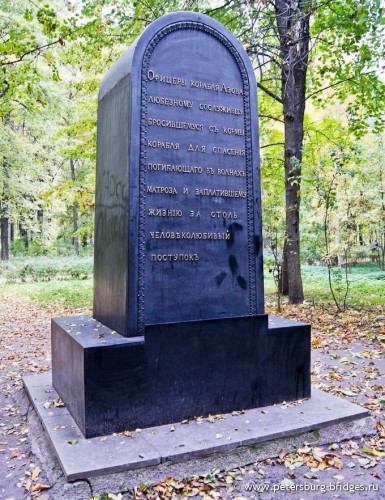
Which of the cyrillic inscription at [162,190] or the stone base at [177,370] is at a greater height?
the cyrillic inscription at [162,190]

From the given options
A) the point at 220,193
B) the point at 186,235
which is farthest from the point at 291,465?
the point at 220,193

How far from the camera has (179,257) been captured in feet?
14.1

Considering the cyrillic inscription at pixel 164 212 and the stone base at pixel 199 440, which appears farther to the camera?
the cyrillic inscription at pixel 164 212

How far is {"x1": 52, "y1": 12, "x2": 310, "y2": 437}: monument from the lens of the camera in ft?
12.8

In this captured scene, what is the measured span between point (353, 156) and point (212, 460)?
8.00 meters

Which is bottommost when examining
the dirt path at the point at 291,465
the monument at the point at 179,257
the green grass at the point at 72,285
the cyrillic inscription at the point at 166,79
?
the dirt path at the point at 291,465

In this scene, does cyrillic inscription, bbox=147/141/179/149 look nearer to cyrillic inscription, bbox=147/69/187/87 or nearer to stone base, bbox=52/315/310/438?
cyrillic inscription, bbox=147/69/187/87

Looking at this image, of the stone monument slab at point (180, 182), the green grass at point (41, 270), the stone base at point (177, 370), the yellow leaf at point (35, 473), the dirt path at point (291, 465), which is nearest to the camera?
the dirt path at point (291, 465)

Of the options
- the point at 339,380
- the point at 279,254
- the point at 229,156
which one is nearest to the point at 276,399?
the point at 339,380

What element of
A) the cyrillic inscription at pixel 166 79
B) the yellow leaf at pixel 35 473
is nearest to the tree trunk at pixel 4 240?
the cyrillic inscription at pixel 166 79

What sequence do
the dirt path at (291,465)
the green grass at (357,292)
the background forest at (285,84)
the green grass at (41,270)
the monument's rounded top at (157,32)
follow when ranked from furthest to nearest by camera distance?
the green grass at (41,270), the green grass at (357,292), the background forest at (285,84), the monument's rounded top at (157,32), the dirt path at (291,465)

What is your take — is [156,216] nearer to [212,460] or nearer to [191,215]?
[191,215]

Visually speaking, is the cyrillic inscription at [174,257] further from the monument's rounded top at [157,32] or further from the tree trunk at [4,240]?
the tree trunk at [4,240]

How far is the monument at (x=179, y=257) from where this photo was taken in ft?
12.8
